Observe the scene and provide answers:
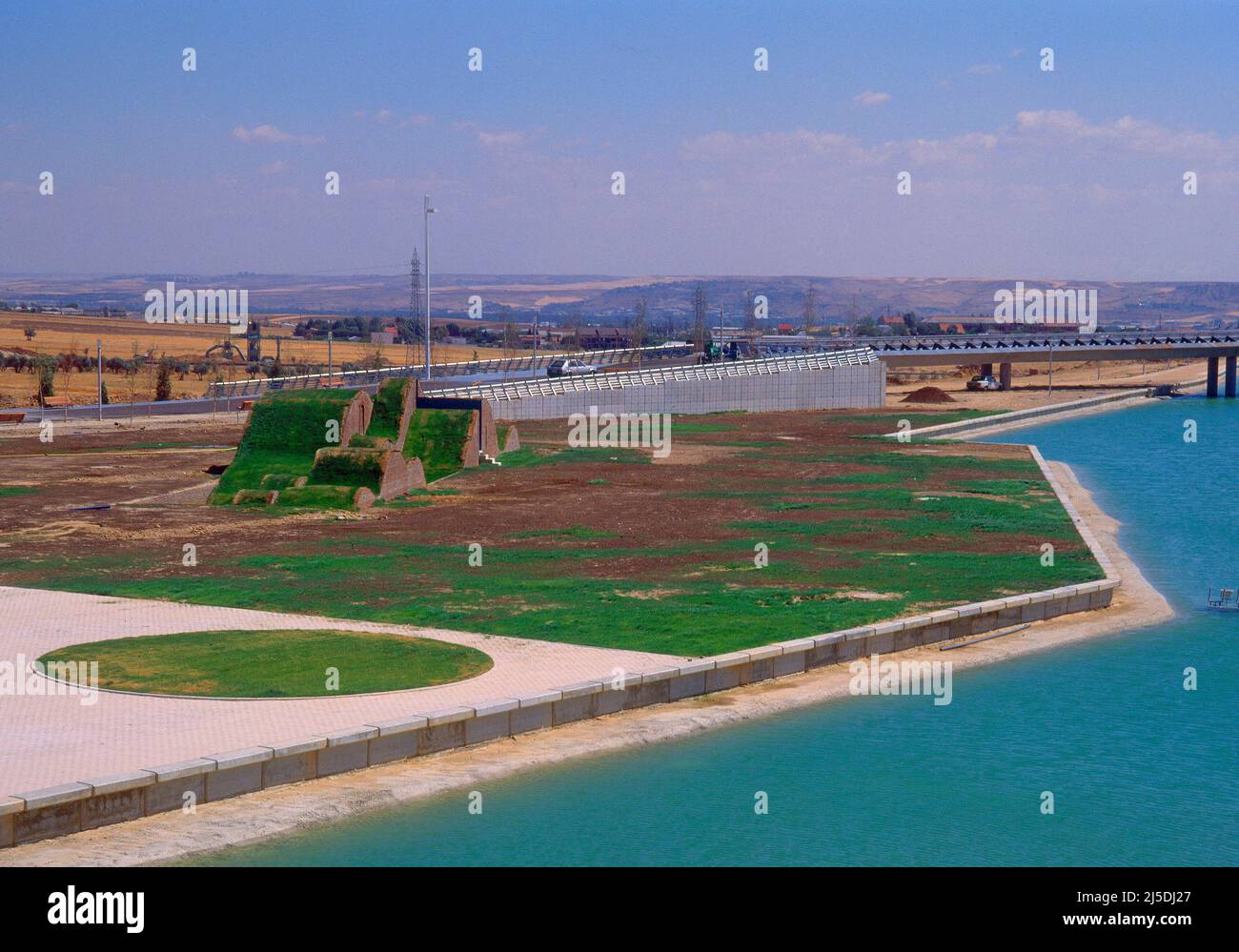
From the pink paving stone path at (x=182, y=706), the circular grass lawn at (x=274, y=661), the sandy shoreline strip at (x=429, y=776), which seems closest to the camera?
the sandy shoreline strip at (x=429, y=776)

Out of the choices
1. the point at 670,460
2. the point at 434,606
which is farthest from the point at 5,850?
the point at 670,460

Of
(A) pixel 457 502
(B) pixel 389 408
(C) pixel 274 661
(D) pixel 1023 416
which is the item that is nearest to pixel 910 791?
(C) pixel 274 661

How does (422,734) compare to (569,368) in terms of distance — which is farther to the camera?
(569,368)

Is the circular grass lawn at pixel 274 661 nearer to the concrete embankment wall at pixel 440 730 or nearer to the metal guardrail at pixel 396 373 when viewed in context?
the concrete embankment wall at pixel 440 730

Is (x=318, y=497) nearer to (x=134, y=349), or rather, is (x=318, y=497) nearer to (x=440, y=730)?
(x=440, y=730)

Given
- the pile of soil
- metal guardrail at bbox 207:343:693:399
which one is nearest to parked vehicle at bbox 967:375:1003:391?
the pile of soil

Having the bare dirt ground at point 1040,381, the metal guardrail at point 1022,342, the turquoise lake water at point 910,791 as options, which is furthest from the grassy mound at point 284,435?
the metal guardrail at point 1022,342
